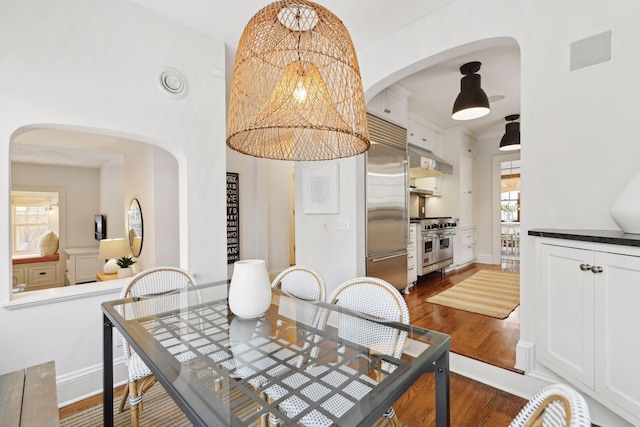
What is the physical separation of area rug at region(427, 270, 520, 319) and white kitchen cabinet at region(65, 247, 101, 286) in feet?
20.5

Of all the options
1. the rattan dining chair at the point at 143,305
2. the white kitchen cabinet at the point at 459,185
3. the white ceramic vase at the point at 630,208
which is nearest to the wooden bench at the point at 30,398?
the rattan dining chair at the point at 143,305

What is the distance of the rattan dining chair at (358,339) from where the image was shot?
0.87 meters

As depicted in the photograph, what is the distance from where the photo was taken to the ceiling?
219 cm

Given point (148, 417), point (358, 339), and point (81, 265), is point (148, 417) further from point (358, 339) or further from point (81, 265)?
point (81, 265)

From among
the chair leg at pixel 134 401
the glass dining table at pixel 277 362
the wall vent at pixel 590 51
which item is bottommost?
the chair leg at pixel 134 401

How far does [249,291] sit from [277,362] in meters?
0.37

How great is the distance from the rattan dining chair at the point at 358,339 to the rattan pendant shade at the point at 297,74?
767 millimetres

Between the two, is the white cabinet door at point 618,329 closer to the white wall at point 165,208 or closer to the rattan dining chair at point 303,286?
the rattan dining chair at point 303,286

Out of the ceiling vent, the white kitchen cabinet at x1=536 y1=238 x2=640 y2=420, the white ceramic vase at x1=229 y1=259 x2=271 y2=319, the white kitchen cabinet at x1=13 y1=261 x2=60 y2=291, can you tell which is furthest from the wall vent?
the white kitchen cabinet at x1=13 y1=261 x2=60 y2=291

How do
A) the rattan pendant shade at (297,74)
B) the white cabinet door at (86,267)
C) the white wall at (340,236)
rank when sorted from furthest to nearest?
1. the white cabinet door at (86,267)
2. the white wall at (340,236)
3. the rattan pendant shade at (297,74)

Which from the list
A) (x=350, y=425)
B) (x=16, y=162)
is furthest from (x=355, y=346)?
(x=16, y=162)

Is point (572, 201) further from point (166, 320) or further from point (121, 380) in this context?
point (121, 380)

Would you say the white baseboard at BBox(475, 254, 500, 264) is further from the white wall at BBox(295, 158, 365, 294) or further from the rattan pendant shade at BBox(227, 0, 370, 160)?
the rattan pendant shade at BBox(227, 0, 370, 160)

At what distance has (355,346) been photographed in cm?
111
